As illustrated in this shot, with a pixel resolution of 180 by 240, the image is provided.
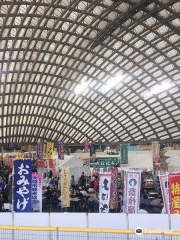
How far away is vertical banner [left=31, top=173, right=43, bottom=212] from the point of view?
46.3ft

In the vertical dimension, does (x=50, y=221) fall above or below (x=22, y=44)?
below

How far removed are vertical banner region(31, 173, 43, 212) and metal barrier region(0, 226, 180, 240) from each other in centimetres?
649

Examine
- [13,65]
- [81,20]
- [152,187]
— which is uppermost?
[81,20]

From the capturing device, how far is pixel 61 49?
148ft

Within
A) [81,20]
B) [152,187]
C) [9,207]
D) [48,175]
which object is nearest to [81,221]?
[9,207]

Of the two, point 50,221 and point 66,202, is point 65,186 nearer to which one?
point 66,202

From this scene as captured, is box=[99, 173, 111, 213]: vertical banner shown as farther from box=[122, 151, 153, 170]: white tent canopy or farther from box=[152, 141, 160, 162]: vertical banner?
box=[152, 141, 160, 162]: vertical banner

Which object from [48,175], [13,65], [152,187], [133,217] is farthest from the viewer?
[13,65]

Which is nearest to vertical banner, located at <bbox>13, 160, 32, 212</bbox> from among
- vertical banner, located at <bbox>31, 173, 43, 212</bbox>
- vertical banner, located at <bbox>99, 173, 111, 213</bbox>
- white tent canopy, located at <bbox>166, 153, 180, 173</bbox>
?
vertical banner, located at <bbox>31, 173, 43, 212</bbox>

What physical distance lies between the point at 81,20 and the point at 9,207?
29571 millimetres

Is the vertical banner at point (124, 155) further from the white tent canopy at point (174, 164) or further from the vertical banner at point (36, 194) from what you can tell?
the vertical banner at point (36, 194)

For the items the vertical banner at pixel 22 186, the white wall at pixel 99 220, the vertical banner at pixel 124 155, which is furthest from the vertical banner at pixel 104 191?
the vertical banner at pixel 124 155

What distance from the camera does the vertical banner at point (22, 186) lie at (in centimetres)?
1233

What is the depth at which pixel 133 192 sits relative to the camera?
41.4ft
